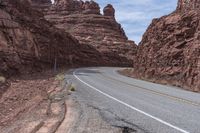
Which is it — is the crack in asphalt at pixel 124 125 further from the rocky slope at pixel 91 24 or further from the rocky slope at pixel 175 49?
the rocky slope at pixel 91 24

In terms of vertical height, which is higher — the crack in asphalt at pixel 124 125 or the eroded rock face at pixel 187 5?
the eroded rock face at pixel 187 5

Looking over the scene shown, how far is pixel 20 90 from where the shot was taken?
24.0 meters

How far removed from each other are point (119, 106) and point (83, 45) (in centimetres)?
7439

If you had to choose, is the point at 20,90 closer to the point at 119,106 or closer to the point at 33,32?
the point at 119,106

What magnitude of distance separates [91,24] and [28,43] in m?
82.1

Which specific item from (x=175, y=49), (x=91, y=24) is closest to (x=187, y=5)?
(x=175, y=49)

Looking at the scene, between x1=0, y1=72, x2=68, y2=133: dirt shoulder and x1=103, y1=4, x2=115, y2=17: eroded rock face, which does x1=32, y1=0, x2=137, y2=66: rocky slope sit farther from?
x1=0, y1=72, x2=68, y2=133: dirt shoulder

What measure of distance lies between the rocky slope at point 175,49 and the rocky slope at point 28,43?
13252 mm

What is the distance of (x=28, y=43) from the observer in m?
49.7

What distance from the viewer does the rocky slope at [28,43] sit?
40.8 meters

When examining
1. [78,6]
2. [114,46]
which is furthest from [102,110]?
[78,6]

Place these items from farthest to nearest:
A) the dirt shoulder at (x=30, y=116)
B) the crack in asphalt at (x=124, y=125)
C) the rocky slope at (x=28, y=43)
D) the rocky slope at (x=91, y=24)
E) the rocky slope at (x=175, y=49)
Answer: the rocky slope at (x=91, y=24)
the rocky slope at (x=28, y=43)
the rocky slope at (x=175, y=49)
the dirt shoulder at (x=30, y=116)
the crack in asphalt at (x=124, y=125)

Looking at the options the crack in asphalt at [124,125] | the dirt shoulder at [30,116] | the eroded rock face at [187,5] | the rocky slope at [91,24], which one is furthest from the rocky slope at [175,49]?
the rocky slope at [91,24]

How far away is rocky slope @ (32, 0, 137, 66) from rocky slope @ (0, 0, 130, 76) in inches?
1021
